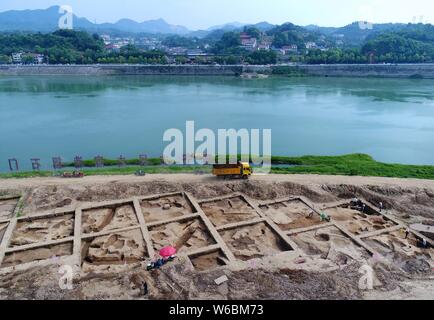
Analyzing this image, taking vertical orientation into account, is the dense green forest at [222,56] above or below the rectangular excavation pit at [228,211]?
above

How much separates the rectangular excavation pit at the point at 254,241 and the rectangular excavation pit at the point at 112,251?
3.73m

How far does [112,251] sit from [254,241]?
19.8ft

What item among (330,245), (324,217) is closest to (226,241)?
(330,245)

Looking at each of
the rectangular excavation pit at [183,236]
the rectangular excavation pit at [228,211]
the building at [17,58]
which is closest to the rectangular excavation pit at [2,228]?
the rectangular excavation pit at [183,236]

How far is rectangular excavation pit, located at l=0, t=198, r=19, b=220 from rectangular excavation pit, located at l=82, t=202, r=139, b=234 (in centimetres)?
355

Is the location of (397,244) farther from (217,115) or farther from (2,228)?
(217,115)

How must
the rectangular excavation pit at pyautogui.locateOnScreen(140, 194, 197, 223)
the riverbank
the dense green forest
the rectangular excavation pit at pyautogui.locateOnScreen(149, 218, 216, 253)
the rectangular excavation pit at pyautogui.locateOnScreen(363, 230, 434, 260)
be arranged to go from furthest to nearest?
the dense green forest
the riverbank
the rectangular excavation pit at pyautogui.locateOnScreen(140, 194, 197, 223)
the rectangular excavation pit at pyautogui.locateOnScreen(149, 218, 216, 253)
the rectangular excavation pit at pyautogui.locateOnScreen(363, 230, 434, 260)

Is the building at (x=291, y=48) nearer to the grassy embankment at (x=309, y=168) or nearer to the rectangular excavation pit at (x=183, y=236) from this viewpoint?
the grassy embankment at (x=309, y=168)

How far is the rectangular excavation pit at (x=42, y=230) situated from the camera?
50.7 ft

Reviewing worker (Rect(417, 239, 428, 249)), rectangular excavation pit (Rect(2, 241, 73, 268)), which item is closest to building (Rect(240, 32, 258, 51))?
worker (Rect(417, 239, 428, 249))

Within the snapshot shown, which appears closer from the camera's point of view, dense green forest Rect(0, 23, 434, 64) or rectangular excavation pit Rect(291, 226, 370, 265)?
rectangular excavation pit Rect(291, 226, 370, 265)

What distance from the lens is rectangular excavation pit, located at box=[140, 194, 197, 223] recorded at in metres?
17.6

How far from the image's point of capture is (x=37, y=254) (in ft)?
47.9

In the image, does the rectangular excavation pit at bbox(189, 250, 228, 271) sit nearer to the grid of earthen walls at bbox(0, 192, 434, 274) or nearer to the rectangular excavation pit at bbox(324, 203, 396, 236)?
the grid of earthen walls at bbox(0, 192, 434, 274)
